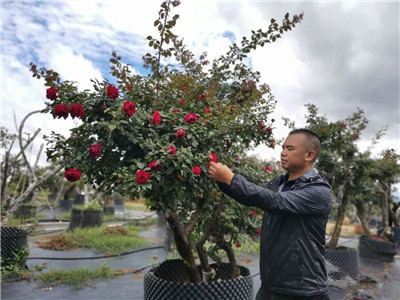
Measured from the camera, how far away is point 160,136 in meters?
2.65

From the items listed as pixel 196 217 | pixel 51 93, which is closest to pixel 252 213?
pixel 196 217

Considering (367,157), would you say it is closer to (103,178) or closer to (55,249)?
(103,178)

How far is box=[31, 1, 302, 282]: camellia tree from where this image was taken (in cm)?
238

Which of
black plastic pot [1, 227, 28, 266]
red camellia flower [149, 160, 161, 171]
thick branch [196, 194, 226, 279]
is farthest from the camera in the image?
black plastic pot [1, 227, 28, 266]

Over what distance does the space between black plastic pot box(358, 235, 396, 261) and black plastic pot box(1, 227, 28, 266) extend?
26.8 ft

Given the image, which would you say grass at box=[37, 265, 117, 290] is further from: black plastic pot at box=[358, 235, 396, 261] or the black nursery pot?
black plastic pot at box=[358, 235, 396, 261]

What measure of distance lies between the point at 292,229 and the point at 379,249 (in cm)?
794

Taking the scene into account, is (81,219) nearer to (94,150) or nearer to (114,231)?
(114,231)

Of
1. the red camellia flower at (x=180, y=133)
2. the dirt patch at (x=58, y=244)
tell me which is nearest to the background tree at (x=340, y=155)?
the red camellia flower at (x=180, y=133)

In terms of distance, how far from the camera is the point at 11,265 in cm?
488

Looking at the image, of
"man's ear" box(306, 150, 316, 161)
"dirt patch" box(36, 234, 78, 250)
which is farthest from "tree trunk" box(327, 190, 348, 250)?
"dirt patch" box(36, 234, 78, 250)

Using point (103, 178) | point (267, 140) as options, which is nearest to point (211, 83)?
point (267, 140)

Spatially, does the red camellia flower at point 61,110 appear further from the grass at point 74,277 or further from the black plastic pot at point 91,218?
the black plastic pot at point 91,218

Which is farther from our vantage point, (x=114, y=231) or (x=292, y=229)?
(x=114, y=231)
